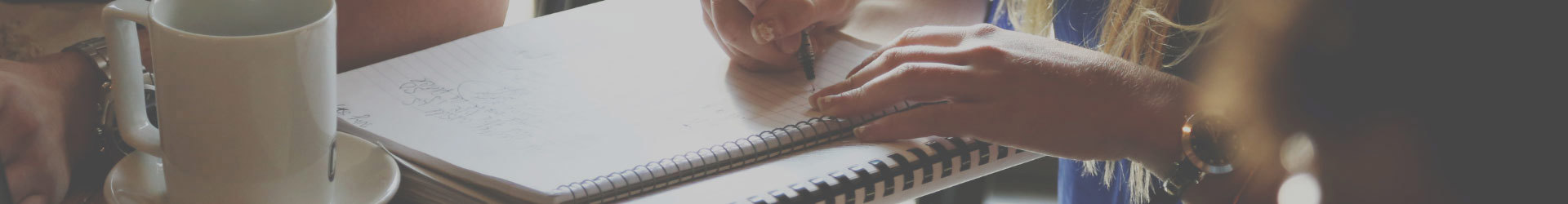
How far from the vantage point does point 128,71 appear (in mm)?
451

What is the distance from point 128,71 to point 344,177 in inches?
4.7

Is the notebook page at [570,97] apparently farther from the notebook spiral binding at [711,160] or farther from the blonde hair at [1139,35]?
the blonde hair at [1139,35]

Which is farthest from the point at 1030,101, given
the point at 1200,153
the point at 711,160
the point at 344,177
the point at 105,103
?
the point at 105,103

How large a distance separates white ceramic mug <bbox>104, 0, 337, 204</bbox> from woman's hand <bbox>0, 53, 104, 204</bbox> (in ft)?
0.24

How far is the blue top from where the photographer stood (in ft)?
2.90

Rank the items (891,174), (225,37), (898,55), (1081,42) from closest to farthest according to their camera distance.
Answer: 1. (225,37)
2. (891,174)
3. (898,55)
4. (1081,42)

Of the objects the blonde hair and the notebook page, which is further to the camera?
the blonde hair

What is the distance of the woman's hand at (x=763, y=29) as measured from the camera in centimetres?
77

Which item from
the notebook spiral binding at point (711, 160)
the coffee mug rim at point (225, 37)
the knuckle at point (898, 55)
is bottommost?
the notebook spiral binding at point (711, 160)

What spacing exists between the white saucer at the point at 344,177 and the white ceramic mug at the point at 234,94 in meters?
0.02

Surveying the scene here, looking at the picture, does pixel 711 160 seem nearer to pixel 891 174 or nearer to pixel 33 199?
pixel 891 174

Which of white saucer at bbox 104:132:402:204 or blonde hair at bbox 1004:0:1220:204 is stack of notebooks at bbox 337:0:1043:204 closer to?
white saucer at bbox 104:132:402:204

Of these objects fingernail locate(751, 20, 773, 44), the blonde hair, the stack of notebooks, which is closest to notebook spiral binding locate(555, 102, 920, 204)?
the stack of notebooks

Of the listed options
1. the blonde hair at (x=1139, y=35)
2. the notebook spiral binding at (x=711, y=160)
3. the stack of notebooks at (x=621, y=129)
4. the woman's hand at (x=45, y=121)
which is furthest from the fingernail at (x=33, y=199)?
the blonde hair at (x=1139, y=35)
